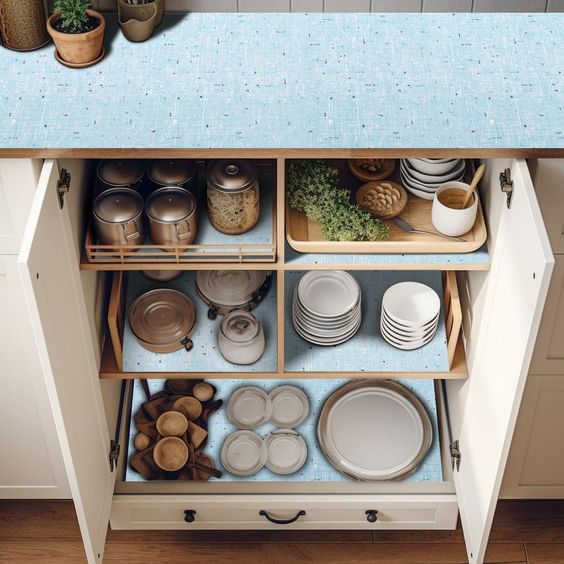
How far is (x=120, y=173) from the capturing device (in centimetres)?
177

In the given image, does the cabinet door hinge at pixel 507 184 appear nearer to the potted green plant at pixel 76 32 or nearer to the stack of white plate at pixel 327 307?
the stack of white plate at pixel 327 307

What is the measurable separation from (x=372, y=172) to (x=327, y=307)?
0.36 metres

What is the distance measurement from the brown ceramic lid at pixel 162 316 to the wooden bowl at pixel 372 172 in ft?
1.73

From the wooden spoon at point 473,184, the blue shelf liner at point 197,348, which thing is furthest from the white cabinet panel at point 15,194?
the wooden spoon at point 473,184

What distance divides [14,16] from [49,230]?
1.63 feet

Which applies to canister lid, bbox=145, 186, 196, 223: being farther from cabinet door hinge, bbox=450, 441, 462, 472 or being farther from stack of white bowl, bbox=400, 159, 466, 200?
cabinet door hinge, bbox=450, 441, 462, 472

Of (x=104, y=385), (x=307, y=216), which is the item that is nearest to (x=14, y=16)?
(x=307, y=216)

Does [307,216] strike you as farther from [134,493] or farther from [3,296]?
[134,493]

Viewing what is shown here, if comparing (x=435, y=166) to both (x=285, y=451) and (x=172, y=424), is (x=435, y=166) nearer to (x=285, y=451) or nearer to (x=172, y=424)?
(x=285, y=451)

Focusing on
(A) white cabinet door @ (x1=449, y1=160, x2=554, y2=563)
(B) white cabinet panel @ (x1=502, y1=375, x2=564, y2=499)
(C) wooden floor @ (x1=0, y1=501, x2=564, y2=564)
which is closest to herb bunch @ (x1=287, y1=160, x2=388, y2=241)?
(A) white cabinet door @ (x1=449, y1=160, x2=554, y2=563)

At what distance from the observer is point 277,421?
2174mm

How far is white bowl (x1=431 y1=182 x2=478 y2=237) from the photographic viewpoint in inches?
66.5

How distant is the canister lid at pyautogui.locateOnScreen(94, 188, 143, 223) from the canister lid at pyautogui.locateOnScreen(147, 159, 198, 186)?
2.3 inches

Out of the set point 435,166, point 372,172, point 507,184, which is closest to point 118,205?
point 372,172
